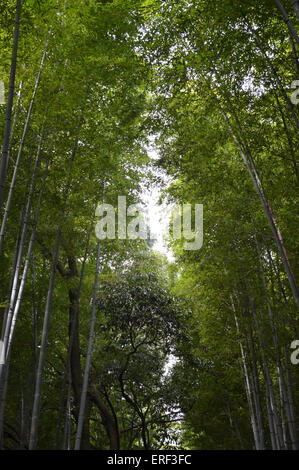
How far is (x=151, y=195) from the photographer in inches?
266

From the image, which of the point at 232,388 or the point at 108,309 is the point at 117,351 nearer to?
the point at 108,309

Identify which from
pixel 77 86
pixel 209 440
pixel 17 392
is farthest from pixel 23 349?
pixel 209 440

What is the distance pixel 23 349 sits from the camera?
21.6 feet

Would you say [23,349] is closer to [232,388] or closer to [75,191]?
[75,191]

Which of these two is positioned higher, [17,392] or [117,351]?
[117,351]

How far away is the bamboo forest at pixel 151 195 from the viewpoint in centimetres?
384

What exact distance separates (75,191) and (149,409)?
549cm

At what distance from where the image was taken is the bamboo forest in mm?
3838

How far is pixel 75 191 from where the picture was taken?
4836 mm

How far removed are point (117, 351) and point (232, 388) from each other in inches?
117
